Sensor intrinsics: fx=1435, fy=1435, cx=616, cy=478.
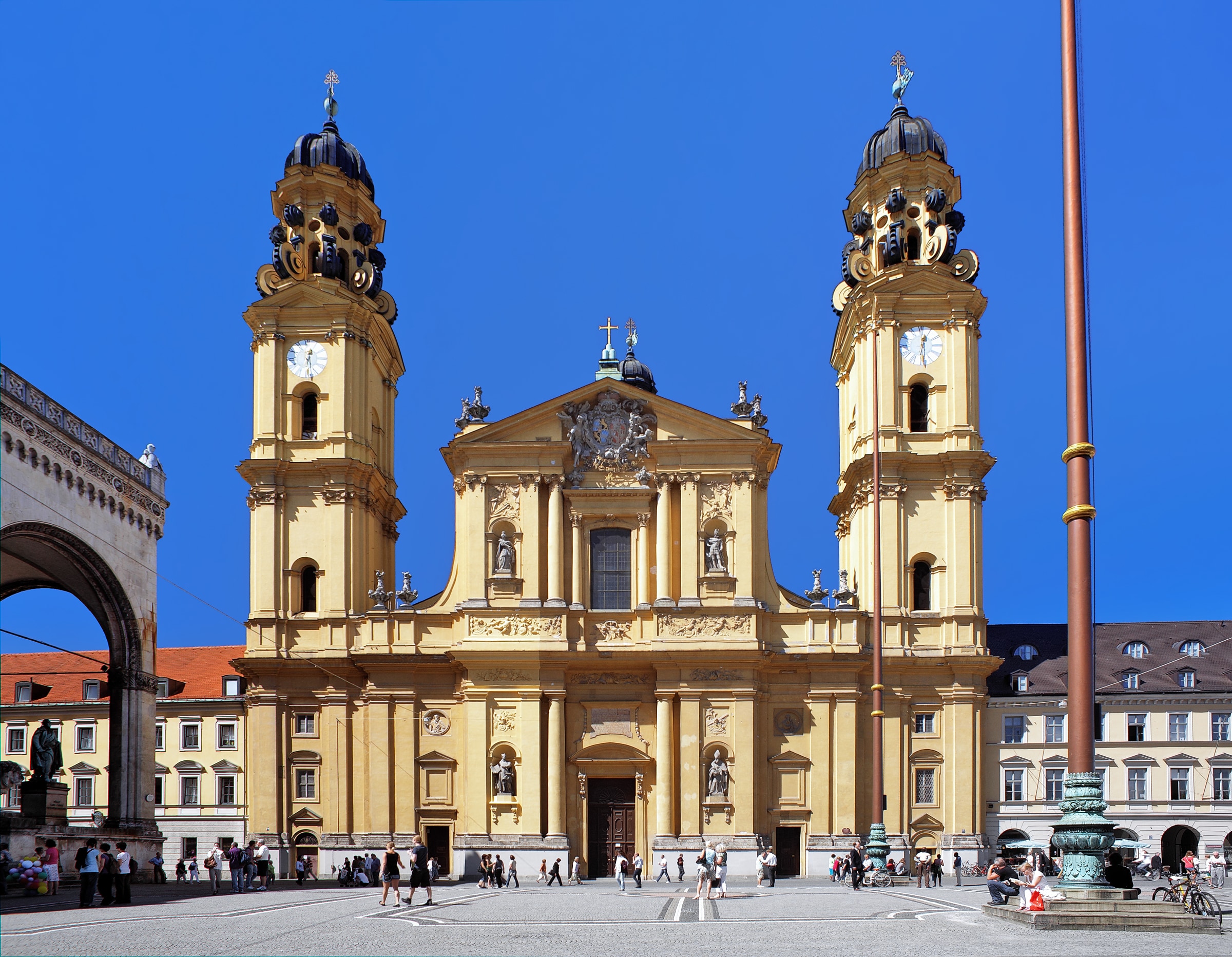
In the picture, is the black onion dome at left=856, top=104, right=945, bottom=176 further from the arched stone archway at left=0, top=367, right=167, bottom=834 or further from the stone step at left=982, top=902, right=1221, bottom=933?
the stone step at left=982, top=902, right=1221, bottom=933

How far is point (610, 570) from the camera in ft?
165

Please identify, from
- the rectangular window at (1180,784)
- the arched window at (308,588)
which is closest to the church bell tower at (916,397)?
the rectangular window at (1180,784)

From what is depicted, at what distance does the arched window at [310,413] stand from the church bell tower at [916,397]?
19719 mm

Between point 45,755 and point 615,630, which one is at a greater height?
point 615,630

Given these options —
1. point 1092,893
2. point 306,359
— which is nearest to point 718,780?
point 306,359

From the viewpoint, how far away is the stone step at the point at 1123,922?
54.1 ft

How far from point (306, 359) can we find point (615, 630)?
1510cm

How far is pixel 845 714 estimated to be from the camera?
160 ft

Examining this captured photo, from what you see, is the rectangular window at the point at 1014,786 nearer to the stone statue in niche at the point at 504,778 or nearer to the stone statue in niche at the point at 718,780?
the stone statue in niche at the point at 718,780

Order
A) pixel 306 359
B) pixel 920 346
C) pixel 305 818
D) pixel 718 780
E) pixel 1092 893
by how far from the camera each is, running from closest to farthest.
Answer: pixel 1092 893, pixel 718 780, pixel 305 818, pixel 920 346, pixel 306 359

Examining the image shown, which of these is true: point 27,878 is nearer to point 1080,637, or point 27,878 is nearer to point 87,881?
point 87,881

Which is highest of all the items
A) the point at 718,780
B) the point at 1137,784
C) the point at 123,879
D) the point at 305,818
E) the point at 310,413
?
the point at 310,413

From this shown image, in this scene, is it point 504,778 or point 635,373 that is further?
point 635,373

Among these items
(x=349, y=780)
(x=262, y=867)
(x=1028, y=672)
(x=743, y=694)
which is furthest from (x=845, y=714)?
(x=262, y=867)
